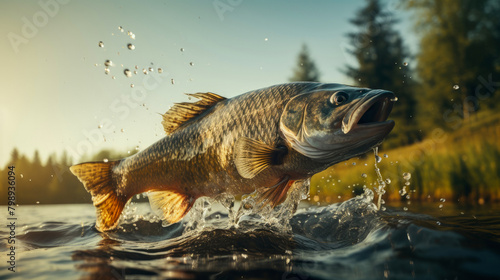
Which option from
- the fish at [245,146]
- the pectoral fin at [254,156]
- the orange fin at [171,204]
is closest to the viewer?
the fish at [245,146]

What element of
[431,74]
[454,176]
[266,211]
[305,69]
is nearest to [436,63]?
[431,74]

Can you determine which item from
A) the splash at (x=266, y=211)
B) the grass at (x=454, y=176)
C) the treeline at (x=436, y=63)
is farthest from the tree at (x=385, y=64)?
the splash at (x=266, y=211)

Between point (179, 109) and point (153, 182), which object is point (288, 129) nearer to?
point (179, 109)

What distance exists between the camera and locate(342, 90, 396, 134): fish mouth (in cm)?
291

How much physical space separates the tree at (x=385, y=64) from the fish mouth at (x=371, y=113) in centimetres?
3174

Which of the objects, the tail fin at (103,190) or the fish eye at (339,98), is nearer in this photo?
the fish eye at (339,98)

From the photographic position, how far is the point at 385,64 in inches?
1336

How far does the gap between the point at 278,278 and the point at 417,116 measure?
38.9 m

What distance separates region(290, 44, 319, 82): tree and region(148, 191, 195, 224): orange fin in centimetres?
4126

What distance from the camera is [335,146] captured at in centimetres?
321

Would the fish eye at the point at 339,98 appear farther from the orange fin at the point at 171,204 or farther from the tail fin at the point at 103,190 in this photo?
the tail fin at the point at 103,190

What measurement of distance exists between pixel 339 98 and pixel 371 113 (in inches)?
12.3

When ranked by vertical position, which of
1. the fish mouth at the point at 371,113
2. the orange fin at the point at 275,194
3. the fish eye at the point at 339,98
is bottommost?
the orange fin at the point at 275,194

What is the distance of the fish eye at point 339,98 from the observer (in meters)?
3.14
